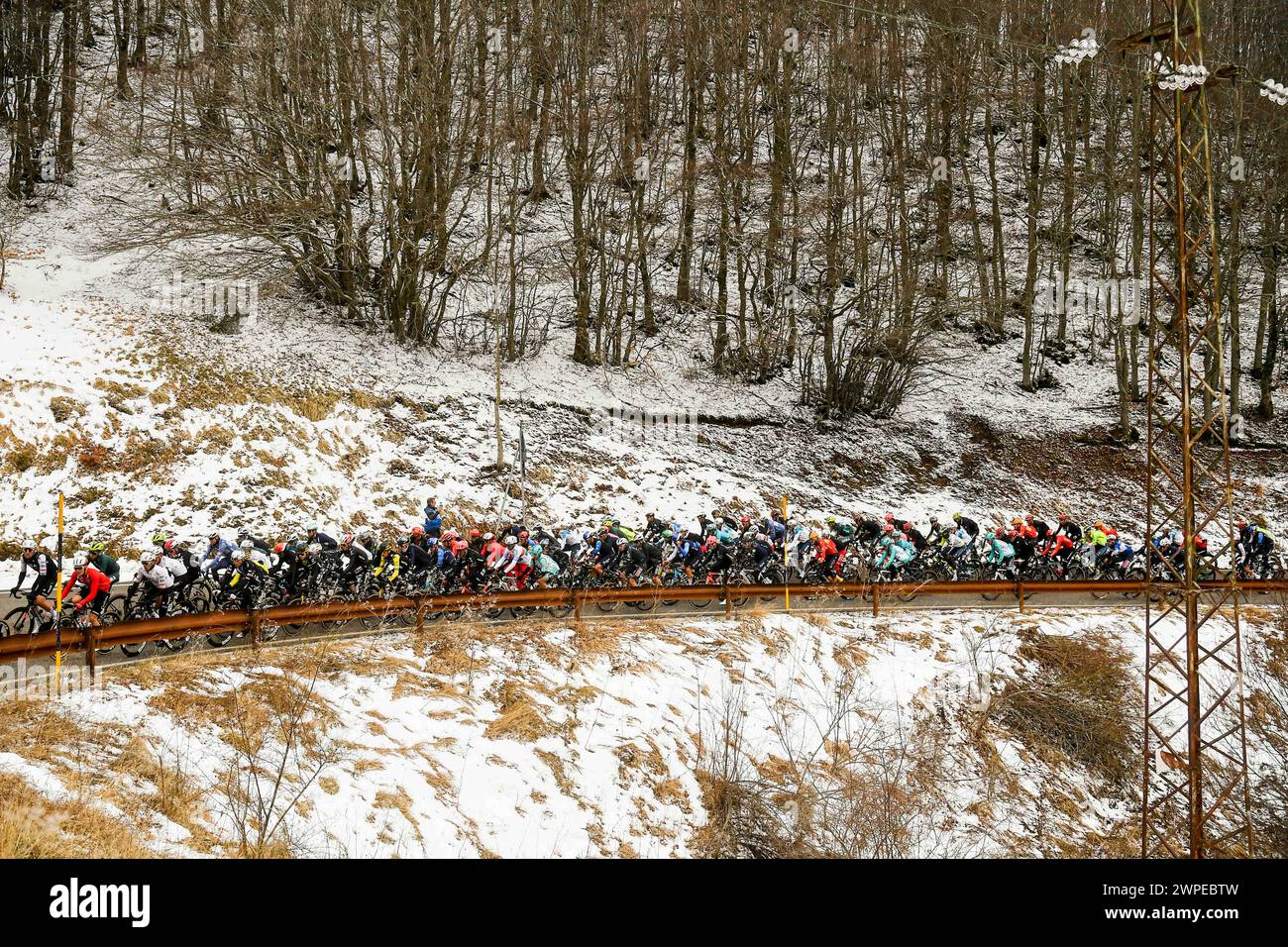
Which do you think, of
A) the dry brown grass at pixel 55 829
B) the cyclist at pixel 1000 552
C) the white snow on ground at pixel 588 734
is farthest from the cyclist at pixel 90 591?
the cyclist at pixel 1000 552

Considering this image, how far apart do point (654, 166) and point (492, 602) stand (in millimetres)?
23366

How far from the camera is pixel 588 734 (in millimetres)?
14844

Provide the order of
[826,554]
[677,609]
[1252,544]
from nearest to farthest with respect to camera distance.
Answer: [677,609] → [826,554] → [1252,544]

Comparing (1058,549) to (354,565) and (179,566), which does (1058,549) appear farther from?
(179,566)

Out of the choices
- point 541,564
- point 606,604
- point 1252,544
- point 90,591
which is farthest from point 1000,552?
point 90,591

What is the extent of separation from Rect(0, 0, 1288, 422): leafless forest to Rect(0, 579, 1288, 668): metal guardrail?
1229 centimetres

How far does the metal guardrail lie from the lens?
12.9 meters

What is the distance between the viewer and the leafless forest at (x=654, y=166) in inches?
1197

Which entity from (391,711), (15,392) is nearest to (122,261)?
(15,392)

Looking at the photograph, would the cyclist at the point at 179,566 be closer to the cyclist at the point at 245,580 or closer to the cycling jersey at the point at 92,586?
the cyclist at the point at 245,580

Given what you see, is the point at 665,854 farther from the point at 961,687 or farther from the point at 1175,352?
the point at 1175,352

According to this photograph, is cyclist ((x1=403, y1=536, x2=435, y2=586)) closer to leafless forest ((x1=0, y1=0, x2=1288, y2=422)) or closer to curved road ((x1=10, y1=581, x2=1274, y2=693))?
curved road ((x1=10, y1=581, x2=1274, y2=693))

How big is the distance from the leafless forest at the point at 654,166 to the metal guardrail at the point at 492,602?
1229cm

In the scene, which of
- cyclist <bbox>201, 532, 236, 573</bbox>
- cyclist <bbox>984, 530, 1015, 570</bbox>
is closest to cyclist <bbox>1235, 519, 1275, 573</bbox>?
A: cyclist <bbox>984, 530, 1015, 570</bbox>
